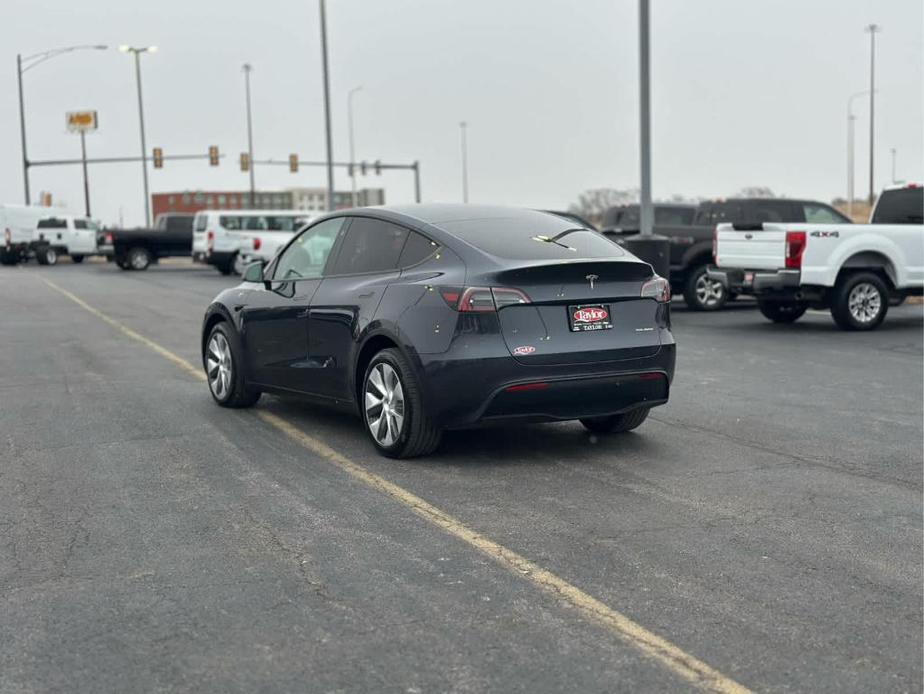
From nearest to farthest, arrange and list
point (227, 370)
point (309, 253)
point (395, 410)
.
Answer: point (395, 410)
point (309, 253)
point (227, 370)

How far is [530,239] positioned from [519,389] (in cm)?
115

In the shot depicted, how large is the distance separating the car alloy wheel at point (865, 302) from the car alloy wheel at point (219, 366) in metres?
9.99

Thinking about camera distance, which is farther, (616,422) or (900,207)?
(900,207)

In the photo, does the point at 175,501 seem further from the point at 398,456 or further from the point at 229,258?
the point at 229,258

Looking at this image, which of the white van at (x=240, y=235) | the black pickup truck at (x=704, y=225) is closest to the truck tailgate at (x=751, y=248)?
the black pickup truck at (x=704, y=225)

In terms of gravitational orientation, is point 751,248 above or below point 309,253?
below

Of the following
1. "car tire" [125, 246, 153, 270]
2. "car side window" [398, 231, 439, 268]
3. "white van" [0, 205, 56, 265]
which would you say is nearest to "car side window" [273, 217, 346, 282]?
"car side window" [398, 231, 439, 268]

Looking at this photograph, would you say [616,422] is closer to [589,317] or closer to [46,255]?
[589,317]

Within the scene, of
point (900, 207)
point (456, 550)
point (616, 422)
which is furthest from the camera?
point (900, 207)

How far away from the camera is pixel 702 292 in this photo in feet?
68.2

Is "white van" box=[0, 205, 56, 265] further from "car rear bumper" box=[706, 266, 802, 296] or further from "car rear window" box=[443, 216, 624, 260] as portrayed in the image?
"car rear window" box=[443, 216, 624, 260]

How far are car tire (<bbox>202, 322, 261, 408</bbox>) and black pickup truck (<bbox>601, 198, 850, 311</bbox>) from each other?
11.5 meters

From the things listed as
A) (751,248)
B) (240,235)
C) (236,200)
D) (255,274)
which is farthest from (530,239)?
(236,200)

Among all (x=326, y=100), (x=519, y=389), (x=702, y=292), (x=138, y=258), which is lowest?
(x=702, y=292)
